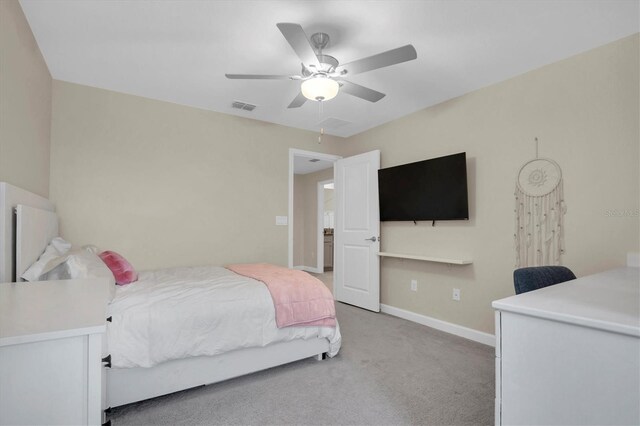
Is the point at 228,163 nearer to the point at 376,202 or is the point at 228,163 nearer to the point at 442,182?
the point at 376,202

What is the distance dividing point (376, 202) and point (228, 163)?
1.88 meters

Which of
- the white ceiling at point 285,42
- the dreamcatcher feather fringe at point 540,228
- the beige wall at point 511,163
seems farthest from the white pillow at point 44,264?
→ the dreamcatcher feather fringe at point 540,228

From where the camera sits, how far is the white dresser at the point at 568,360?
2.96 feet

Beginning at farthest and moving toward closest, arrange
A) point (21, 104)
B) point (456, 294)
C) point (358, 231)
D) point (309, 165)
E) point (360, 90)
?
point (309, 165)
point (358, 231)
point (456, 294)
point (360, 90)
point (21, 104)

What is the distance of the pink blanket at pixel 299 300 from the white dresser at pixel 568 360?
1421 mm

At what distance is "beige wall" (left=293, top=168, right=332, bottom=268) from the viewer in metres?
7.32

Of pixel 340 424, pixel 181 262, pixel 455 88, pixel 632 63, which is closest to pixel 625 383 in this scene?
pixel 340 424


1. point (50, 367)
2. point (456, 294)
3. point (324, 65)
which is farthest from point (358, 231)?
point (50, 367)

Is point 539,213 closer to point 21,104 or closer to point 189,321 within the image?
point 189,321

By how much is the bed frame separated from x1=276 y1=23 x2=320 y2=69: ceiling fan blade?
169 centimetres

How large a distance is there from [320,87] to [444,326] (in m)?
2.70

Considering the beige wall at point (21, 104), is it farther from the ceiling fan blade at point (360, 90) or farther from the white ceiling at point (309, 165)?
the white ceiling at point (309, 165)

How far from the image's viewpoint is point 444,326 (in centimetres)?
335

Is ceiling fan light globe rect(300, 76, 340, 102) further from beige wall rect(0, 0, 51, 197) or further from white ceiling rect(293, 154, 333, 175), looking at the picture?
white ceiling rect(293, 154, 333, 175)
